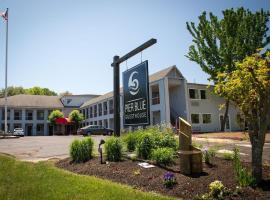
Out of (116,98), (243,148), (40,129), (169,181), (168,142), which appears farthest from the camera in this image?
(40,129)

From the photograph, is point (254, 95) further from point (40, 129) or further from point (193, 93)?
point (40, 129)

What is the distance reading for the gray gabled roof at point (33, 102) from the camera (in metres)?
56.3

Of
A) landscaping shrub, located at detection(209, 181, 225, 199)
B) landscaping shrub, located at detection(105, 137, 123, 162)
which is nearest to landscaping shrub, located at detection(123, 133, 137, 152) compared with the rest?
landscaping shrub, located at detection(105, 137, 123, 162)

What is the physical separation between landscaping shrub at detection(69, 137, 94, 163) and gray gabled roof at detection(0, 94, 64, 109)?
49.7m

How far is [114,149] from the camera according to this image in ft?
30.3

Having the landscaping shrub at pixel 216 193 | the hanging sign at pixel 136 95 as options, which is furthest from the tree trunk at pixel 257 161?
the hanging sign at pixel 136 95

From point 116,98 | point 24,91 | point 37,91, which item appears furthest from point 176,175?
point 24,91

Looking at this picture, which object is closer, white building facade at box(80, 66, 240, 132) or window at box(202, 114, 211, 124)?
white building facade at box(80, 66, 240, 132)

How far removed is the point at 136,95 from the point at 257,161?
202 inches

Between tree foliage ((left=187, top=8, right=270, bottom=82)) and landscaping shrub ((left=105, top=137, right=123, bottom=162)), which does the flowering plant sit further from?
tree foliage ((left=187, top=8, right=270, bottom=82))

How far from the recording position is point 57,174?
7828 millimetres

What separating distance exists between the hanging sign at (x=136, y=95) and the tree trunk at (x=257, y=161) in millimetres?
4159

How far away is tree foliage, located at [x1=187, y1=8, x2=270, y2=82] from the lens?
28.2 meters

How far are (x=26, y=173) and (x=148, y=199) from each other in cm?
459
